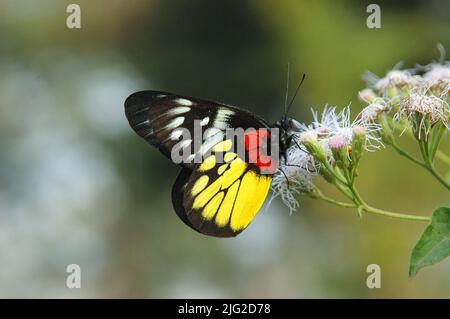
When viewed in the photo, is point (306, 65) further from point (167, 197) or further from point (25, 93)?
point (25, 93)

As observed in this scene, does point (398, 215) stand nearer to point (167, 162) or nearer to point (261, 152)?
point (261, 152)

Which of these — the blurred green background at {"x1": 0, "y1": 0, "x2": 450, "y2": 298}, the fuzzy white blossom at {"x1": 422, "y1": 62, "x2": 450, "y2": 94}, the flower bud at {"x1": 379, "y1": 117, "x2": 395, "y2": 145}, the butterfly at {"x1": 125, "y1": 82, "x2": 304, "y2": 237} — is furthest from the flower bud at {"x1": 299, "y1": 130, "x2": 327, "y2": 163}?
the blurred green background at {"x1": 0, "y1": 0, "x2": 450, "y2": 298}

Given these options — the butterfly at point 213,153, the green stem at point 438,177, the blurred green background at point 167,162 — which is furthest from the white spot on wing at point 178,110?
the blurred green background at point 167,162

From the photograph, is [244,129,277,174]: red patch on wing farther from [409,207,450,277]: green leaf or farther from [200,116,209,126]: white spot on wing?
[409,207,450,277]: green leaf

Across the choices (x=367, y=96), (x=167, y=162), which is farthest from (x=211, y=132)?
(x=167, y=162)

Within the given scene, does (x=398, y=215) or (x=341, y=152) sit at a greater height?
(x=341, y=152)

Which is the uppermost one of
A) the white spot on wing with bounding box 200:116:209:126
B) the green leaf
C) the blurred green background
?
the blurred green background
